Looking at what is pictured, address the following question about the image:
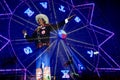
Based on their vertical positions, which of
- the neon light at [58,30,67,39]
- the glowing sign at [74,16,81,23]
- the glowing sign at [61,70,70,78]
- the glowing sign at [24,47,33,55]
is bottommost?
the glowing sign at [61,70,70,78]

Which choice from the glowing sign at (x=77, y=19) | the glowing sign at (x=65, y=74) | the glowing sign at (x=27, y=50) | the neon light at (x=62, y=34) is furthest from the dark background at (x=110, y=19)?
the glowing sign at (x=27, y=50)

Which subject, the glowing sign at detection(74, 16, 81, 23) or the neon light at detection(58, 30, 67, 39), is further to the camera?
the glowing sign at detection(74, 16, 81, 23)

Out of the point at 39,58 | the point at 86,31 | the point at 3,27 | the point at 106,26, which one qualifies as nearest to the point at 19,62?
the point at 39,58

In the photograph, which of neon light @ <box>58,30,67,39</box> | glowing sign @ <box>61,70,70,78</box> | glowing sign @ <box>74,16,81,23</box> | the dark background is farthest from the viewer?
the dark background

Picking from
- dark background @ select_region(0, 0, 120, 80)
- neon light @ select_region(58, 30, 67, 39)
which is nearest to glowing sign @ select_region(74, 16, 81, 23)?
dark background @ select_region(0, 0, 120, 80)

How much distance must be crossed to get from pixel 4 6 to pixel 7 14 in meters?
0.37

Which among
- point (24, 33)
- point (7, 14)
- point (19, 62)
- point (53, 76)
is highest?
point (7, 14)

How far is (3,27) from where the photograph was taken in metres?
10.3

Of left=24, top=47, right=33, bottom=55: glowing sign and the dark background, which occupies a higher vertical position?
the dark background

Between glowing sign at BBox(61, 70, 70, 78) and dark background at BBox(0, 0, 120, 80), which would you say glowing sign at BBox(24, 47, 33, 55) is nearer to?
glowing sign at BBox(61, 70, 70, 78)

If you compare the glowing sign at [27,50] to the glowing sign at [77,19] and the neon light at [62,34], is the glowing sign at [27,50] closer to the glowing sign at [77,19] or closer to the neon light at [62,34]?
the neon light at [62,34]

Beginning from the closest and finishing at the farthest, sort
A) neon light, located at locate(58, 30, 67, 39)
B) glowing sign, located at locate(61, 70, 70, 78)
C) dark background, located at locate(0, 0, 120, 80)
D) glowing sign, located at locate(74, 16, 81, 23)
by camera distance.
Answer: glowing sign, located at locate(61, 70, 70, 78) → neon light, located at locate(58, 30, 67, 39) → glowing sign, located at locate(74, 16, 81, 23) → dark background, located at locate(0, 0, 120, 80)

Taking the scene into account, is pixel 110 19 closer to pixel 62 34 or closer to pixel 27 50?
pixel 62 34

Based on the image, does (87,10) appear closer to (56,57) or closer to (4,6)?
(56,57)
